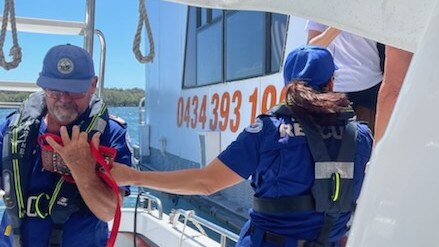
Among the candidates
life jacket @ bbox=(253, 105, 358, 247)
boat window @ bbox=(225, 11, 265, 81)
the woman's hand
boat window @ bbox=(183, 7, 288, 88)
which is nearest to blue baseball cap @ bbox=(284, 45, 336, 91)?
life jacket @ bbox=(253, 105, 358, 247)

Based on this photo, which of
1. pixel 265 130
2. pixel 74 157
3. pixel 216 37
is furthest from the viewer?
pixel 216 37

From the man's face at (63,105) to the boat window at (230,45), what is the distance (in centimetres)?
313

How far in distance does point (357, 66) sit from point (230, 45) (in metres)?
3.52

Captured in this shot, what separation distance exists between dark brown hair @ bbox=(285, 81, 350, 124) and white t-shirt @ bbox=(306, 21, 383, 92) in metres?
0.72

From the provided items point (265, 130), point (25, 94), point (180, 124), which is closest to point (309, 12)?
point (265, 130)

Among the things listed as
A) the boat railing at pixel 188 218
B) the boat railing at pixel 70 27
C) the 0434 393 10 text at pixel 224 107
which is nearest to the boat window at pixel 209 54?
the 0434 393 10 text at pixel 224 107

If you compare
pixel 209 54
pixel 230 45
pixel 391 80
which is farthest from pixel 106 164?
pixel 209 54

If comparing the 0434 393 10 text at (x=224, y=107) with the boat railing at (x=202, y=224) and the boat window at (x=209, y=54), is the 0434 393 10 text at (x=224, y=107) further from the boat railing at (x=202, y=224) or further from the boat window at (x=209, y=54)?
the boat railing at (x=202, y=224)

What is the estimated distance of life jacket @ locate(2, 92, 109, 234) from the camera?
6.08 feet

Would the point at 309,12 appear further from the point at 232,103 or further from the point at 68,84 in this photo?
the point at 232,103

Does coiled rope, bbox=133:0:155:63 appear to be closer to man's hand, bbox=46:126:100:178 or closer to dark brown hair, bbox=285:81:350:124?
man's hand, bbox=46:126:100:178

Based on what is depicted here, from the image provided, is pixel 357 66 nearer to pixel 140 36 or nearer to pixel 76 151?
pixel 140 36

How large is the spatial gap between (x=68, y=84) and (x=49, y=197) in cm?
40

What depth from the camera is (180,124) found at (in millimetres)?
7738
